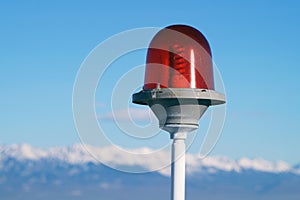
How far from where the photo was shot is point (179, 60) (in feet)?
98.9

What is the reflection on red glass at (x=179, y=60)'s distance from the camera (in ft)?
98.9

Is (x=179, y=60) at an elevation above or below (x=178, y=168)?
above

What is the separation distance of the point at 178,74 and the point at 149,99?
1870mm

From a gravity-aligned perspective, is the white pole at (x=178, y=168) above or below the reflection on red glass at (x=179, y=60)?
below

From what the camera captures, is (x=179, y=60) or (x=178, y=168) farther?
(x=178, y=168)

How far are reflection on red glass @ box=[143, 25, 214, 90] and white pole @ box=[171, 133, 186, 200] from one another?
276cm

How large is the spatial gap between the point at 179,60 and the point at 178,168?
210 inches

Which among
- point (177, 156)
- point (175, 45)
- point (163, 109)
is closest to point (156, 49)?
point (175, 45)

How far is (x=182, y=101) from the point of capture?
98.2ft

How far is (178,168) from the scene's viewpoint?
30844mm

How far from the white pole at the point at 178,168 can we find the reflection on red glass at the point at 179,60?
276 cm

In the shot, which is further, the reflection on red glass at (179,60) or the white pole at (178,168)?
the white pole at (178,168)

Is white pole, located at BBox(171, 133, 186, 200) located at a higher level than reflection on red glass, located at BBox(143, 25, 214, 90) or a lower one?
lower

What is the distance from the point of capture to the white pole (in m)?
30.7
